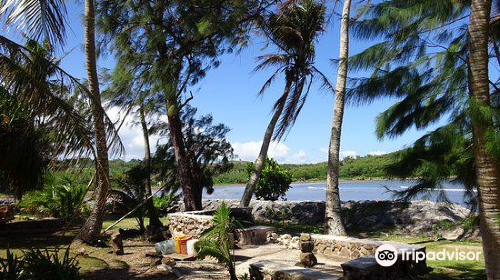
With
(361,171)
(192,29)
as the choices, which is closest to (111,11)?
(192,29)

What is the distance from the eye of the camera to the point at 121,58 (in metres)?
10.6


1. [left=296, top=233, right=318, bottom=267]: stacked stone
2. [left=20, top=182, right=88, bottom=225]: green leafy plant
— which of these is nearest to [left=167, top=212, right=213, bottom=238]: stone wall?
[left=20, top=182, right=88, bottom=225]: green leafy plant

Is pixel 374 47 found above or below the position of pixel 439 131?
above

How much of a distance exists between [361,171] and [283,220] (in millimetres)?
9295

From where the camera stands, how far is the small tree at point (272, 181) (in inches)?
626

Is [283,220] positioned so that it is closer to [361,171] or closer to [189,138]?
[189,138]

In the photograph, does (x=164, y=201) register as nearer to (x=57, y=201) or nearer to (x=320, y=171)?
(x=57, y=201)

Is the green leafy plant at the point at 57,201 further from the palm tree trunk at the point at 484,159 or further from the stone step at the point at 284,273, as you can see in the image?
the palm tree trunk at the point at 484,159

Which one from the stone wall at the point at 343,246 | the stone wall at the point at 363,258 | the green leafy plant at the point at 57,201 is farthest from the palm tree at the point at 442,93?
the green leafy plant at the point at 57,201

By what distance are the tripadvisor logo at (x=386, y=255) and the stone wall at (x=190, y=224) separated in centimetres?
422

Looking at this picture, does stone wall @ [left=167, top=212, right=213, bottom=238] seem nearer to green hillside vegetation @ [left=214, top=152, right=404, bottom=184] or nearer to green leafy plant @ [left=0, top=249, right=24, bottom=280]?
green hillside vegetation @ [left=214, top=152, right=404, bottom=184]

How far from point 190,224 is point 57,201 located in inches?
163

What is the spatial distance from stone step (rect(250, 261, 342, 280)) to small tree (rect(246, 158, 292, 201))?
10178 millimetres

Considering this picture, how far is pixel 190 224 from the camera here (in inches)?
378
